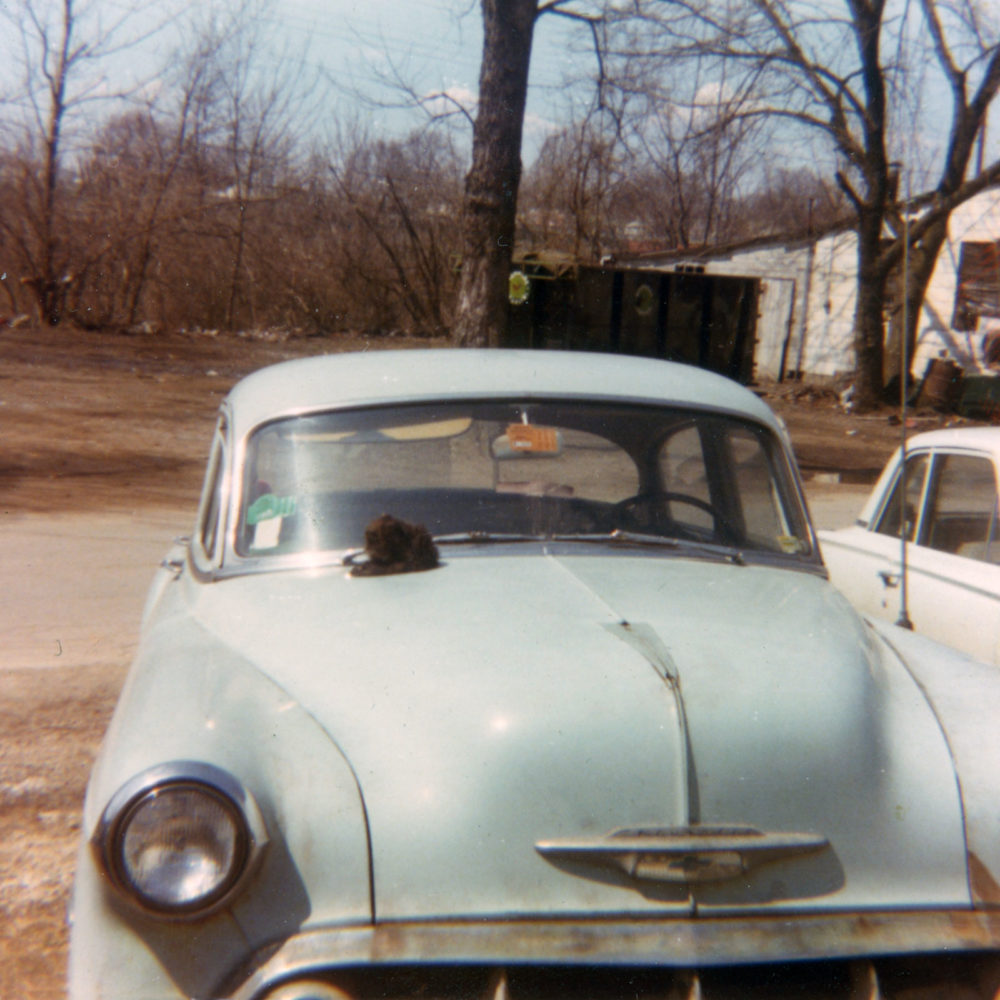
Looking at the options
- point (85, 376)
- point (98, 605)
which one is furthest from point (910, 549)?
point (85, 376)

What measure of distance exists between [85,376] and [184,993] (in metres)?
14.6

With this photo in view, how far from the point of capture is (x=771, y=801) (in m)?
2.04

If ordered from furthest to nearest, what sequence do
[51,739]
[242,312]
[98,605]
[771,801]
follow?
[242,312] → [98,605] → [51,739] → [771,801]

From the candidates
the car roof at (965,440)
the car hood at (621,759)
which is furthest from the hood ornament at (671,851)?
the car roof at (965,440)

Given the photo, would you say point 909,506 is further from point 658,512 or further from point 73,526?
point 73,526

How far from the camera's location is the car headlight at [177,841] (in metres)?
1.85

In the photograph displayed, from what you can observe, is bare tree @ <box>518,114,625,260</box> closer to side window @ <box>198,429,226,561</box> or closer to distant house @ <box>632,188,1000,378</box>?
distant house @ <box>632,188,1000,378</box>

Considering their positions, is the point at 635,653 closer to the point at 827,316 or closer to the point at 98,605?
the point at 98,605

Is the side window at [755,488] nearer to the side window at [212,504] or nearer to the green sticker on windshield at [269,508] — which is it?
the green sticker on windshield at [269,508]

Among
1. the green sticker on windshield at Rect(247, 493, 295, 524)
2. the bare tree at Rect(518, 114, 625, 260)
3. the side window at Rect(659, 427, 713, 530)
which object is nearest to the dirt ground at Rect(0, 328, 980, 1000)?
the green sticker on windshield at Rect(247, 493, 295, 524)

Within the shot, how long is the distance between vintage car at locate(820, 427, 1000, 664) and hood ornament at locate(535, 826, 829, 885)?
82.4 inches

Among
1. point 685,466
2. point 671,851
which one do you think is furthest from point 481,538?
point 671,851

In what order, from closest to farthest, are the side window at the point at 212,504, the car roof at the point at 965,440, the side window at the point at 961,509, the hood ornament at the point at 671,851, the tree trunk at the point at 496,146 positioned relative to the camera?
1. the hood ornament at the point at 671,851
2. the side window at the point at 212,504
3. the car roof at the point at 965,440
4. the side window at the point at 961,509
5. the tree trunk at the point at 496,146

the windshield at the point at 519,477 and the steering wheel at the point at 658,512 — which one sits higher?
the windshield at the point at 519,477
